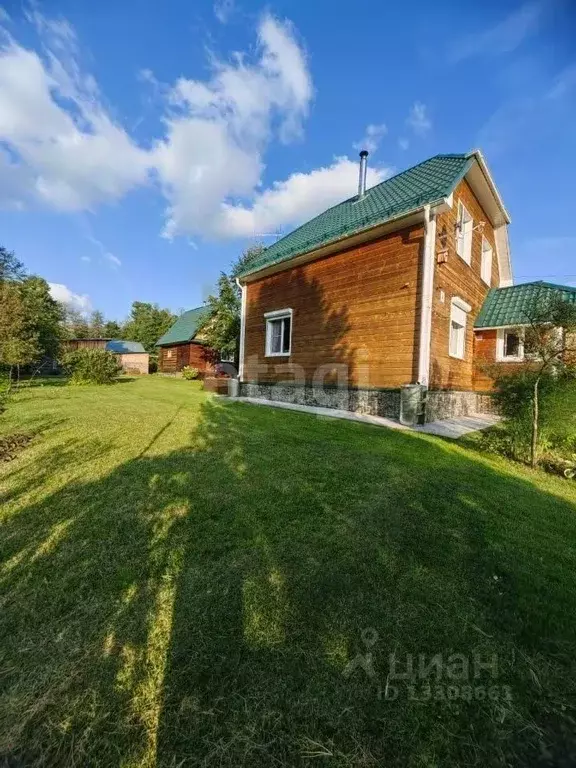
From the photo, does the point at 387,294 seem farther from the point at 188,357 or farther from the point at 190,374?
the point at 188,357

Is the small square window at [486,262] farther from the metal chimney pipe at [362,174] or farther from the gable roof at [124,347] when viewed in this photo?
the gable roof at [124,347]

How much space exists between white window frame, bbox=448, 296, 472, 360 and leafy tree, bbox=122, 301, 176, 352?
1720 inches

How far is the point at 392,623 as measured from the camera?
5.79 feet

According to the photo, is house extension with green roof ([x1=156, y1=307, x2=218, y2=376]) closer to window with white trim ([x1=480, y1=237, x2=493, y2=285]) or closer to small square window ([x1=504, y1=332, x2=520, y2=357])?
window with white trim ([x1=480, y1=237, x2=493, y2=285])

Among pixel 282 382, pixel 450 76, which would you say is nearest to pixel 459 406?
pixel 282 382

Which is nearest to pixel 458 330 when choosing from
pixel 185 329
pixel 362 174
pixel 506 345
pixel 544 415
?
pixel 506 345

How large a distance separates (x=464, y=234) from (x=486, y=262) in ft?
9.49

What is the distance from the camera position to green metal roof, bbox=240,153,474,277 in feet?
26.1

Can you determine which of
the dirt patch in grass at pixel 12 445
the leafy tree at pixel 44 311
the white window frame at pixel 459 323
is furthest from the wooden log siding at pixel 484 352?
the leafy tree at pixel 44 311

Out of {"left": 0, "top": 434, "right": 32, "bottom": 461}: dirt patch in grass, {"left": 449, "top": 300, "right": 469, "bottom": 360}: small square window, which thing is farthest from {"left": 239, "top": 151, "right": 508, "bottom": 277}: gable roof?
{"left": 0, "top": 434, "right": 32, "bottom": 461}: dirt patch in grass

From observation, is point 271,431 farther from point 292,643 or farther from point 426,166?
point 426,166

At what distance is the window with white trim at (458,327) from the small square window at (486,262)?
2670 mm

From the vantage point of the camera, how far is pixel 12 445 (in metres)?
4.56

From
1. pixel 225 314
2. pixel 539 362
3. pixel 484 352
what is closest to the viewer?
pixel 539 362
